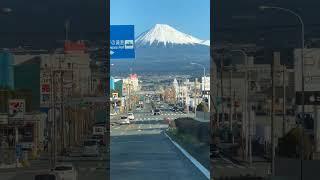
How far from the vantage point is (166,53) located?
7.48 m

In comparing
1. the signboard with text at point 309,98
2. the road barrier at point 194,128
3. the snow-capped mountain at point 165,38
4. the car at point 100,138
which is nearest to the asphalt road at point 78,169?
the car at point 100,138

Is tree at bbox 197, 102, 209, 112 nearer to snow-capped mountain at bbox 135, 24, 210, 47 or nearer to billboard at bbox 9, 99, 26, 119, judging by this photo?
snow-capped mountain at bbox 135, 24, 210, 47

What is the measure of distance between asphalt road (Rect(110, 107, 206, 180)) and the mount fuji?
649mm

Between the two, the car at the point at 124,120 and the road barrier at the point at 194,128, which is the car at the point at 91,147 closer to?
the car at the point at 124,120

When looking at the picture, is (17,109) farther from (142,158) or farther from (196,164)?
(196,164)

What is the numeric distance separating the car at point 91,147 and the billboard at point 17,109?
0.94 metres

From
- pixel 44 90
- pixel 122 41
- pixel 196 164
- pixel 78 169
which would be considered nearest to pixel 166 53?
pixel 122 41

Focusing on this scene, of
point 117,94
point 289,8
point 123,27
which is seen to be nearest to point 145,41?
point 123,27

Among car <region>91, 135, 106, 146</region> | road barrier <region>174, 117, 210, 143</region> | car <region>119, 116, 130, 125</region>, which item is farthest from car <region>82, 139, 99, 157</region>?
road barrier <region>174, 117, 210, 143</region>

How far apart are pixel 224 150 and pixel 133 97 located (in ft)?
4.70

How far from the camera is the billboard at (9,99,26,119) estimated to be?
24.1 ft

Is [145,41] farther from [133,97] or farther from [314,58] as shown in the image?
[314,58]

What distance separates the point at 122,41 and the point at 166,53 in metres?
0.62

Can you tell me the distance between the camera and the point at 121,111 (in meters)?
7.52
